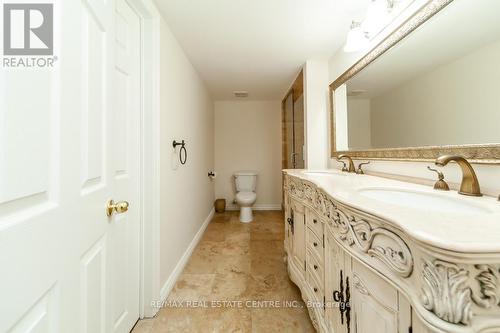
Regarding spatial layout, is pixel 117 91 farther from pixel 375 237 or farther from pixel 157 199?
pixel 375 237

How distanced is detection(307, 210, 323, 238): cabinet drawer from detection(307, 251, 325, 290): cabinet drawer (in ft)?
0.51

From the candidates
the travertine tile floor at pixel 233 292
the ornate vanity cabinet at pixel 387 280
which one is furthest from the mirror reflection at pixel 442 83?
the travertine tile floor at pixel 233 292

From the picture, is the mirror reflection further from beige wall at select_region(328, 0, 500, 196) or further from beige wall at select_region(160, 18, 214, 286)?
beige wall at select_region(160, 18, 214, 286)

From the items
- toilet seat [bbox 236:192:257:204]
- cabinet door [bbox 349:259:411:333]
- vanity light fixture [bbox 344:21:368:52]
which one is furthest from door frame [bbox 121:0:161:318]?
toilet seat [bbox 236:192:257:204]

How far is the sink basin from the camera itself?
0.78m

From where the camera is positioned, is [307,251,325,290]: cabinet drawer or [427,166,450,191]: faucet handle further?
[307,251,325,290]: cabinet drawer

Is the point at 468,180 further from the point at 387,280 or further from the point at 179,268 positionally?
the point at 179,268

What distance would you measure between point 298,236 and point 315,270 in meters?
0.35

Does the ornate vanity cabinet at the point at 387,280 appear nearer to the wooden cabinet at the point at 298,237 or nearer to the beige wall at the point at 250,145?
the wooden cabinet at the point at 298,237

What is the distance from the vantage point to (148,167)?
1417 millimetres

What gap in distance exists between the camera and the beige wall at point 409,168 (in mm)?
861

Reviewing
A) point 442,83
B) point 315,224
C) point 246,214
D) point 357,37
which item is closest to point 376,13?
point 357,37

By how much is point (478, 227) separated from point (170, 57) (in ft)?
6.55

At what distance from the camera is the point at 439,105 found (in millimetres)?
1070
